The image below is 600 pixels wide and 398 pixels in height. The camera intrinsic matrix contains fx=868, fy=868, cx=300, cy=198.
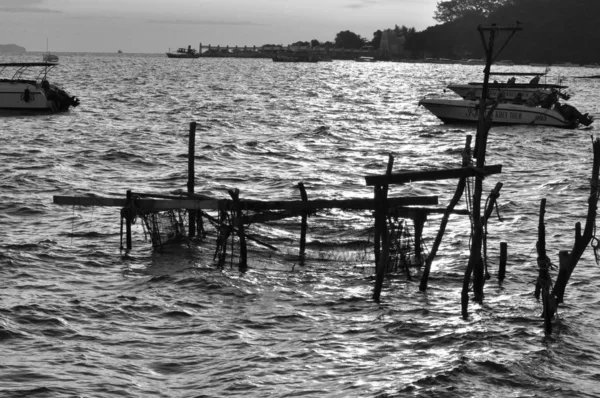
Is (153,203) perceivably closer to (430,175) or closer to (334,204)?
(334,204)

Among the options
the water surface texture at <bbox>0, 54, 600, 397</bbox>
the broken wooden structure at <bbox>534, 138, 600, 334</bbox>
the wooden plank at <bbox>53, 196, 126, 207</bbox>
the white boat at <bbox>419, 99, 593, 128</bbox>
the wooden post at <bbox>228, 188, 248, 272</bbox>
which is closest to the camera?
the water surface texture at <bbox>0, 54, 600, 397</bbox>

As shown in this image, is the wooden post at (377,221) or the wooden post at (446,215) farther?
the wooden post at (377,221)

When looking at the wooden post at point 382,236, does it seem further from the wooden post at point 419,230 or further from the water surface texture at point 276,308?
the wooden post at point 419,230

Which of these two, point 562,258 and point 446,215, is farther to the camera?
point 446,215

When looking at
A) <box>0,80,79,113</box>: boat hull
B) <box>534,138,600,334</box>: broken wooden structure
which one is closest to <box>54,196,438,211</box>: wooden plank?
<box>534,138,600,334</box>: broken wooden structure

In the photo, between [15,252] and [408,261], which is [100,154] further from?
[408,261]

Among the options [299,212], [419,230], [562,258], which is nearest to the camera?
[562,258]

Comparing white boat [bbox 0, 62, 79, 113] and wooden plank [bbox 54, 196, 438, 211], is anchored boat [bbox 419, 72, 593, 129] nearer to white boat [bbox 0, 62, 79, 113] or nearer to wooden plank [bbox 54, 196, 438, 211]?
white boat [bbox 0, 62, 79, 113]

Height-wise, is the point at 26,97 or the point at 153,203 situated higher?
the point at 26,97

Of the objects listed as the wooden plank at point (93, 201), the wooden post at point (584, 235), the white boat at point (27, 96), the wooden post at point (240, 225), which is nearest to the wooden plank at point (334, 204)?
the wooden post at point (240, 225)

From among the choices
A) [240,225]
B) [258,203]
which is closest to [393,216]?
[258,203]

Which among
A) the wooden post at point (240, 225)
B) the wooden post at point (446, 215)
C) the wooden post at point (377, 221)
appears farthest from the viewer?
the wooden post at point (240, 225)

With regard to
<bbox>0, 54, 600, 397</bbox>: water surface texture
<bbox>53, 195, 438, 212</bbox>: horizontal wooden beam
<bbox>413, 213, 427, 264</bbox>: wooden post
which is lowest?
<bbox>0, 54, 600, 397</bbox>: water surface texture

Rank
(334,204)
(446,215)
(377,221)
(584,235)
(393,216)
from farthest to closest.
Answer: (393,216) < (334,204) < (377,221) < (446,215) < (584,235)
